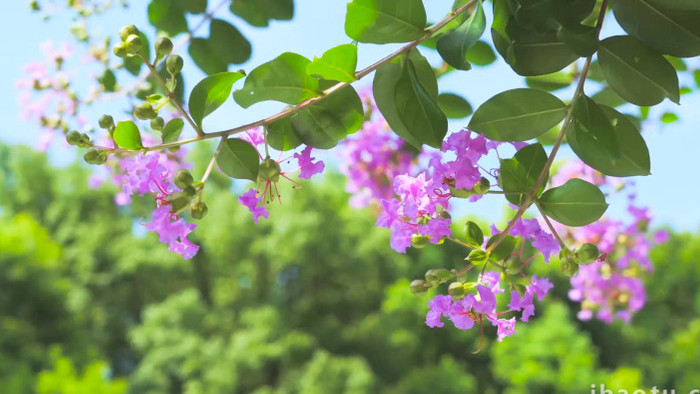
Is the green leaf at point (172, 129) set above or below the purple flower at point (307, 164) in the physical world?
below

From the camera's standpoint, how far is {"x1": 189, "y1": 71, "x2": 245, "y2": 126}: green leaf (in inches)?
22.3

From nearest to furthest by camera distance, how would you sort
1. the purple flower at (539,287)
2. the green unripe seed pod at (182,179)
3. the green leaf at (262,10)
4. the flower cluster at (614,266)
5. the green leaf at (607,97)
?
the green unripe seed pod at (182,179), the purple flower at (539,287), the green leaf at (607,97), the green leaf at (262,10), the flower cluster at (614,266)

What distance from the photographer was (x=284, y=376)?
8820 millimetres

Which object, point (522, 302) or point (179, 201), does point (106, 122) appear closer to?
point (179, 201)

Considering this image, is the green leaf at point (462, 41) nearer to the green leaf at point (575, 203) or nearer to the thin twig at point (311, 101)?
the thin twig at point (311, 101)

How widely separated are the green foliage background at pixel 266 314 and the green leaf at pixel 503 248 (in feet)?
22.5

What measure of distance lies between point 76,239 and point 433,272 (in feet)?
38.3

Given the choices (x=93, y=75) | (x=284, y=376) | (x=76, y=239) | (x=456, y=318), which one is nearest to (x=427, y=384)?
(x=284, y=376)

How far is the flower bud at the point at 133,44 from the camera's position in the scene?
55 cm

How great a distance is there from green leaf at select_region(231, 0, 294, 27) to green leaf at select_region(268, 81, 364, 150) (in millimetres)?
517

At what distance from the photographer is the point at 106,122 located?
568 mm

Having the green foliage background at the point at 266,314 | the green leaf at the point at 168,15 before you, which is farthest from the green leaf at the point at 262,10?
the green foliage background at the point at 266,314

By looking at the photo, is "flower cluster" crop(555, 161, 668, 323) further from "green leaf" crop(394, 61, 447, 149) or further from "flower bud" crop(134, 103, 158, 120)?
"flower bud" crop(134, 103, 158, 120)

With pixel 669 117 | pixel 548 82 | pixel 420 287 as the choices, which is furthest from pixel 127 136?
pixel 669 117
